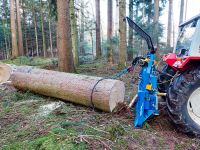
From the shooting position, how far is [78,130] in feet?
11.0

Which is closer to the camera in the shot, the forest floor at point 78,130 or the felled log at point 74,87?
the forest floor at point 78,130

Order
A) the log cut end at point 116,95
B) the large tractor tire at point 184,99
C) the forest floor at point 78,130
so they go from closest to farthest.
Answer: the forest floor at point 78,130 < the large tractor tire at point 184,99 < the log cut end at point 116,95

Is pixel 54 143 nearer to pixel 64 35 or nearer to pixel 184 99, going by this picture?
pixel 184 99

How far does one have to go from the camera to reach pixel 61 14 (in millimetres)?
7082

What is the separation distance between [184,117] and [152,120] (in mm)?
650

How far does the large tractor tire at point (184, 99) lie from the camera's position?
10.9 feet

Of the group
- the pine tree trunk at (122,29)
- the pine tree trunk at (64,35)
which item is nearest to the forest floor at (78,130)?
the pine tree trunk at (64,35)

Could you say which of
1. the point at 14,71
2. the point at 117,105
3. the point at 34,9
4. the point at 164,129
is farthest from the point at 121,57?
the point at 34,9

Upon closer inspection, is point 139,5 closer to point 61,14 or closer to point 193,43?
point 61,14

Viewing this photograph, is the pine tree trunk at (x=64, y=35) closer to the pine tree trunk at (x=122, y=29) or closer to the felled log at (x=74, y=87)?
the felled log at (x=74, y=87)

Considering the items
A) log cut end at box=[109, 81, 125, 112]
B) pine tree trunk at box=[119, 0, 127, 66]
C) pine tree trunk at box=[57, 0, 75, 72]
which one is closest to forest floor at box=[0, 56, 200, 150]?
log cut end at box=[109, 81, 125, 112]

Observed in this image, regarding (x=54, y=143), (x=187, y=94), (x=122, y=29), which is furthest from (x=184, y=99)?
(x=122, y=29)

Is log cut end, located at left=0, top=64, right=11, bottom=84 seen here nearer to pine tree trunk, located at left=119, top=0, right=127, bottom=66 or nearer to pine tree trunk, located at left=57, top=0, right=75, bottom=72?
pine tree trunk, located at left=57, top=0, right=75, bottom=72

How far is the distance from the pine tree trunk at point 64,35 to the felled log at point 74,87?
1.72 meters
